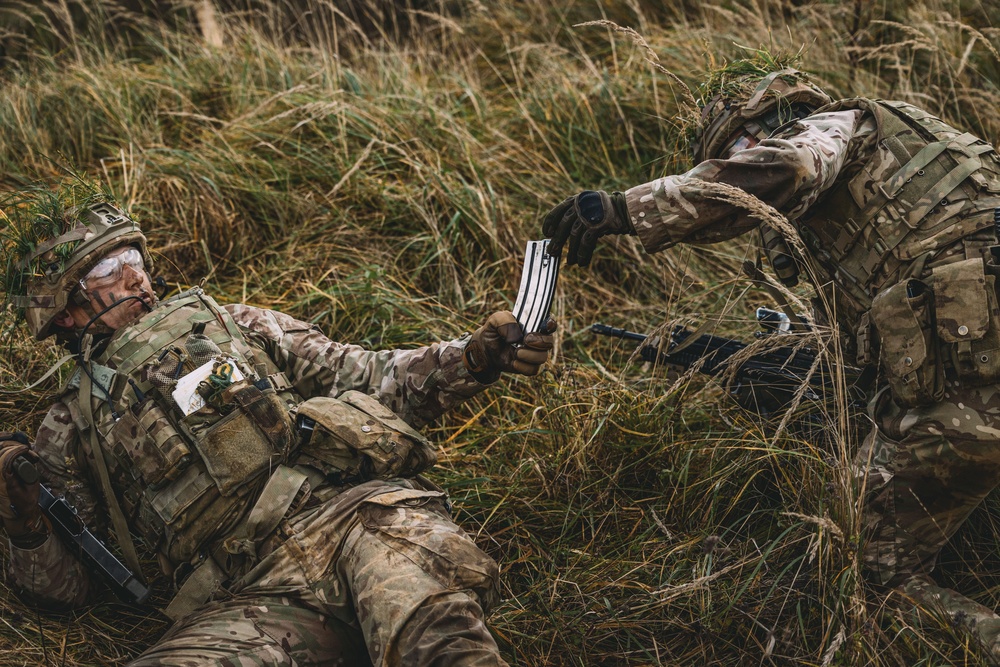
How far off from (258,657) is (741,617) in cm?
152

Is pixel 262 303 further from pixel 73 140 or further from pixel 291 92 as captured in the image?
pixel 73 140

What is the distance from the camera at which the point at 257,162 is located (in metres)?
4.86

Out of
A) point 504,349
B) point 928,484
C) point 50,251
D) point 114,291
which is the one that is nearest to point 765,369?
point 928,484

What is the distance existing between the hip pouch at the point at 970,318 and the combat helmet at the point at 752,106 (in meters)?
0.80

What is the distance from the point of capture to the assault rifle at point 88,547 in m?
2.80

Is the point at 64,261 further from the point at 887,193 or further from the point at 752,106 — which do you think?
the point at 887,193

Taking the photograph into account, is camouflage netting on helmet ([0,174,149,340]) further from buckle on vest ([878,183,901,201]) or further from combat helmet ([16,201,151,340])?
buckle on vest ([878,183,901,201])

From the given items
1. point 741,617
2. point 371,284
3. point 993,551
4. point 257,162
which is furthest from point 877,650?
point 257,162

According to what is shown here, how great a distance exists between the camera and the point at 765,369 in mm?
3367

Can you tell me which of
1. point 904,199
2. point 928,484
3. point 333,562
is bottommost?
point 928,484

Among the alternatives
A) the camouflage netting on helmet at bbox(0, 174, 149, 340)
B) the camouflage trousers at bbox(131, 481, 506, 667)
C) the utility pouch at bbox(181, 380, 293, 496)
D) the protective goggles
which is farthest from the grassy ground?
the protective goggles

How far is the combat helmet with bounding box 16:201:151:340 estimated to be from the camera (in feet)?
9.45

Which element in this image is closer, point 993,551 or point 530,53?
point 993,551

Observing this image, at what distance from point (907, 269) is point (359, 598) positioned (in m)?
2.08
